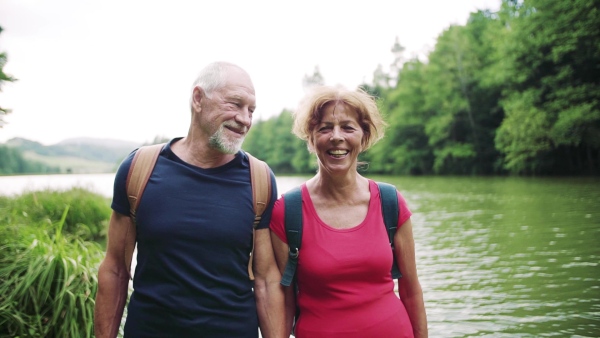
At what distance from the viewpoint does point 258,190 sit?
87.8 inches

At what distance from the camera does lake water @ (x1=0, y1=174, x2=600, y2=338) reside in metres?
6.13

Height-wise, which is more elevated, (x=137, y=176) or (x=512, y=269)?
(x=137, y=176)

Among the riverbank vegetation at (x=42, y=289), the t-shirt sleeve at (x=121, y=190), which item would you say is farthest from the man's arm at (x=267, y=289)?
the riverbank vegetation at (x=42, y=289)

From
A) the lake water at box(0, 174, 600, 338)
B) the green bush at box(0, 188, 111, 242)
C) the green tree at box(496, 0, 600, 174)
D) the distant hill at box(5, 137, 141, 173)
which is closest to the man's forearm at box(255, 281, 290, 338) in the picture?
the lake water at box(0, 174, 600, 338)

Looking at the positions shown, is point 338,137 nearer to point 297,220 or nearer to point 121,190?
point 297,220

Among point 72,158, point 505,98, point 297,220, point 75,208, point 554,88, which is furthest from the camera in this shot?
point 72,158

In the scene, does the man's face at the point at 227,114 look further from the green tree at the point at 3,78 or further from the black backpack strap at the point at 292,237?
the green tree at the point at 3,78

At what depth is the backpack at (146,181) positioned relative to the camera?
2123 millimetres

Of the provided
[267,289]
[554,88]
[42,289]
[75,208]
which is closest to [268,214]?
[267,289]

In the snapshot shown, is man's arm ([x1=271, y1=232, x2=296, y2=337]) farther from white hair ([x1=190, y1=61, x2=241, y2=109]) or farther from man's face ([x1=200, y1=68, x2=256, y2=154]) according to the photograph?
white hair ([x1=190, y1=61, x2=241, y2=109])

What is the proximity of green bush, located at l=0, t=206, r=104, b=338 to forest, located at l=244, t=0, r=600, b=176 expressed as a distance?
77.6ft

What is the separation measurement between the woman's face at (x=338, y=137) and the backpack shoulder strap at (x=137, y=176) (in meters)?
0.86

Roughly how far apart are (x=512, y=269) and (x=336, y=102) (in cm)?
781

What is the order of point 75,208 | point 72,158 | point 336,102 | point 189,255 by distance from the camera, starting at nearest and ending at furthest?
point 189,255, point 336,102, point 75,208, point 72,158
